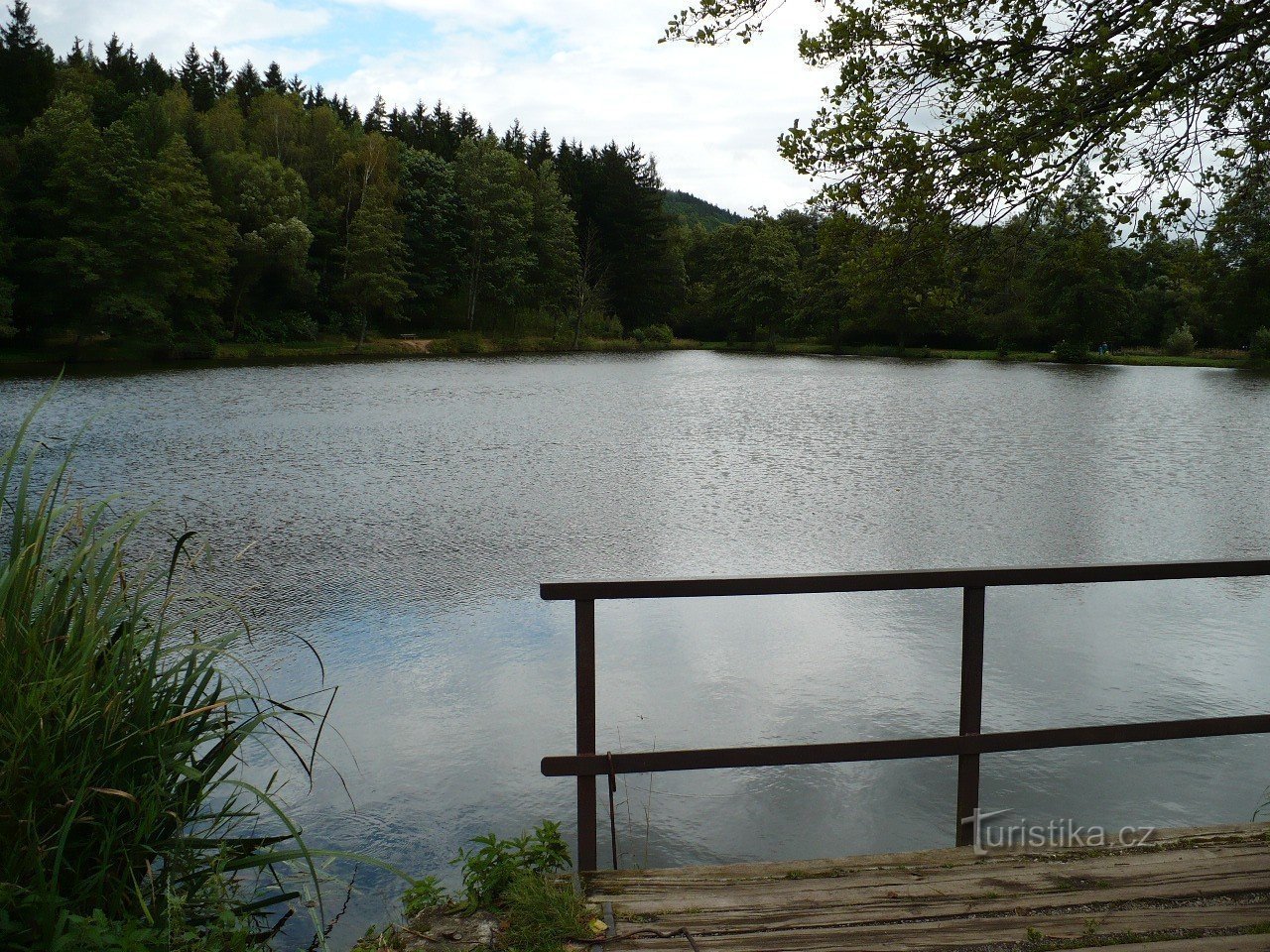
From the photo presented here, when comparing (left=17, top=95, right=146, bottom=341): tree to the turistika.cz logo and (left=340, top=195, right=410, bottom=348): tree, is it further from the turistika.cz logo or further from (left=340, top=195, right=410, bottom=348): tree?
the turistika.cz logo

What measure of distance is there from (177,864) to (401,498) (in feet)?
35.4

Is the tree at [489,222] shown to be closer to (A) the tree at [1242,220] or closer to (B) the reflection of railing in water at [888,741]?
(A) the tree at [1242,220]

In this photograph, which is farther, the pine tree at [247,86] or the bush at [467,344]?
the pine tree at [247,86]

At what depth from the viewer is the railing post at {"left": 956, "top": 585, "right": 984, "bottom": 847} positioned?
3.11 m

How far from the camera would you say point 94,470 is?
14422mm

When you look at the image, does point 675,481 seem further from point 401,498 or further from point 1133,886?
point 1133,886

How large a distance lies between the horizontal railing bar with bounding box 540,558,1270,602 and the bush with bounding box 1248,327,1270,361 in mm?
53325

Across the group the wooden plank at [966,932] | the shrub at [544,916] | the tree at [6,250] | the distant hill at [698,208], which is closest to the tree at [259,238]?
the tree at [6,250]

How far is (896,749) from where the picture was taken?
10.4ft

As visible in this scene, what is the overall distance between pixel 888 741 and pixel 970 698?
0.33 metres

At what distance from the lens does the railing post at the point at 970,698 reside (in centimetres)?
311

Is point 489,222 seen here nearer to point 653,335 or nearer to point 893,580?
point 653,335

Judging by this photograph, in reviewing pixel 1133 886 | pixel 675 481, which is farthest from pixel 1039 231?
pixel 675 481

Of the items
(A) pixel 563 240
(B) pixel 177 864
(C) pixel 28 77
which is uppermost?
(C) pixel 28 77
